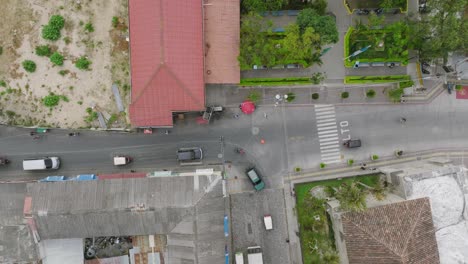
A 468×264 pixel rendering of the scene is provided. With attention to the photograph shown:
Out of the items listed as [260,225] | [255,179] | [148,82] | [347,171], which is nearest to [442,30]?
[347,171]

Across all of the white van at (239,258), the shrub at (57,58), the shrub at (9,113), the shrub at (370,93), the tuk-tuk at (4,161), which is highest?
the shrub at (57,58)

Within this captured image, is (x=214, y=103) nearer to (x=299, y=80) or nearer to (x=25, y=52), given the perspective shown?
(x=299, y=80)

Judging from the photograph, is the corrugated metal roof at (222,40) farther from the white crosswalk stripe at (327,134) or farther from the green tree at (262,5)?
the white crosswalk stripe at (327,134)

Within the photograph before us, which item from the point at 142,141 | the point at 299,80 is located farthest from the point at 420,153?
the point at 142,141

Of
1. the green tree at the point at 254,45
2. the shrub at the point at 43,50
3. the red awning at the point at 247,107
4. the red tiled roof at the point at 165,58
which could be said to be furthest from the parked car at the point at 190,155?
the shrub at the point at 43,50

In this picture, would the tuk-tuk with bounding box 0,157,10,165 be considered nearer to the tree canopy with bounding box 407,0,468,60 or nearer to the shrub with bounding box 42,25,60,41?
the shrub with bounding box 42,25,60,41

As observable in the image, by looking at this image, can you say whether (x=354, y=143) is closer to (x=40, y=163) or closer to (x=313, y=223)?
(x=313, y=223)

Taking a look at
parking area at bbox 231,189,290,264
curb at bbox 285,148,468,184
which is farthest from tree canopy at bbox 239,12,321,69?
parking area at bbox 231,189,290,264

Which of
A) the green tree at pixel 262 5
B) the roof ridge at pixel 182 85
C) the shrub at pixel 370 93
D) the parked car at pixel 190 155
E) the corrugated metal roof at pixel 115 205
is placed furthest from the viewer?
the shrub at pixel 370 93
